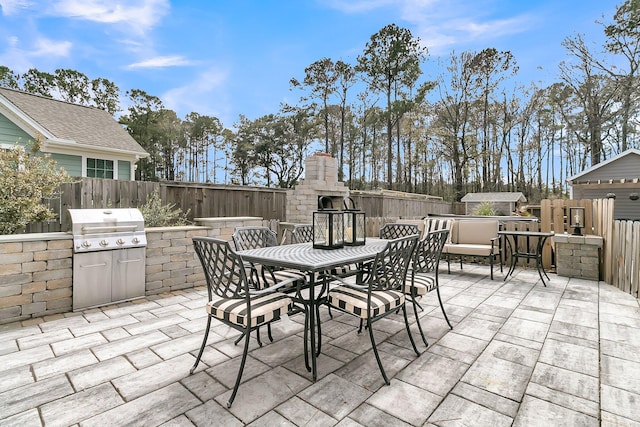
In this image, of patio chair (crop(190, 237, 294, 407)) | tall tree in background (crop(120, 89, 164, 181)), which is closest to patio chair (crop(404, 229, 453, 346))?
patio chair (crop(190, 237, 294, 407))

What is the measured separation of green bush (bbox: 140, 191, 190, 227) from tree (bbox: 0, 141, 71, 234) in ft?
3.22

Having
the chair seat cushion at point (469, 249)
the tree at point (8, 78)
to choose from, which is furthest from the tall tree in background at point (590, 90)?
the tree at point (8, 78)

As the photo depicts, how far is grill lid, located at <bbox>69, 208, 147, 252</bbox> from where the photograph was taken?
3.14 metres

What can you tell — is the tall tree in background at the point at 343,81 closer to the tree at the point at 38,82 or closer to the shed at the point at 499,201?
the shed at the point at 499,201

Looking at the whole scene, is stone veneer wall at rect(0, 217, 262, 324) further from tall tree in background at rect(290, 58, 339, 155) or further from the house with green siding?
tall tree in background at rect(290, 58, 339, 155)

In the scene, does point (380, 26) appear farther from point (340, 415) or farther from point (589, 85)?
point (340, 415)

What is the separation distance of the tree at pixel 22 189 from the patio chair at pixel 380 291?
11.3ft

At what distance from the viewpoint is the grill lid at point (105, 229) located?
10.3ft

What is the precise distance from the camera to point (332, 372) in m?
1.99

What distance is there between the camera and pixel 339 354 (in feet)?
7.37

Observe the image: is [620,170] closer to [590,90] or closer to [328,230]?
[590,90]

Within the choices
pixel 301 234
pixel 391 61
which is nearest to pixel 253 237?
pixel 301 234

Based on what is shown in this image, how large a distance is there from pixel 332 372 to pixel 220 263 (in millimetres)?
1006

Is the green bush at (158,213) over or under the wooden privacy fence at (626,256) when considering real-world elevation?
over
